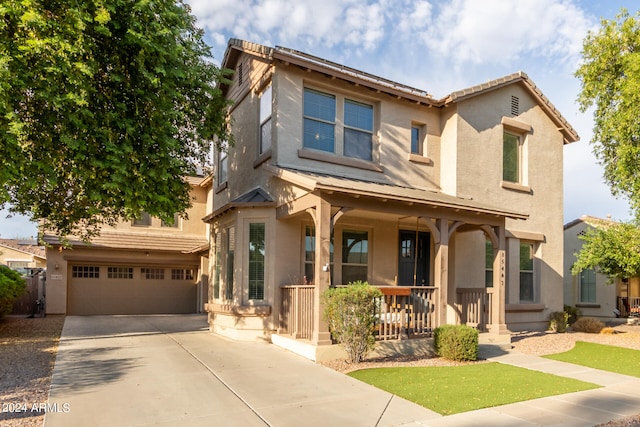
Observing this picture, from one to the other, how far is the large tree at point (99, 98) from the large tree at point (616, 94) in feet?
39.4

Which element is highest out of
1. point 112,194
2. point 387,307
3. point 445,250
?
point 112,194

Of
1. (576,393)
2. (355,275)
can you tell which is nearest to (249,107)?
(355,275)

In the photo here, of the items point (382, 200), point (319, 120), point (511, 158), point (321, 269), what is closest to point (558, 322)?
point (511, 158)

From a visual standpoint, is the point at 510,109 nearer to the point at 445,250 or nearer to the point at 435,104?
the point at 435,104

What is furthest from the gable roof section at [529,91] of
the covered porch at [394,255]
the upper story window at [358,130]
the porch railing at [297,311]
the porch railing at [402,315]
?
the porch railing at [297,311]

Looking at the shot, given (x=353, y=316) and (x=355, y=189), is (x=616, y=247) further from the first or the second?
(x=353, y=316)

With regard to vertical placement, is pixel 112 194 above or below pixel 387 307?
above

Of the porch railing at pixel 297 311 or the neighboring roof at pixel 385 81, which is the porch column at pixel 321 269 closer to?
the porch railing at pixel 297 311

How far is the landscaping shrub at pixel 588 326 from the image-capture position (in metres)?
15.2

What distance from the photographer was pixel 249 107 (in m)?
13.4

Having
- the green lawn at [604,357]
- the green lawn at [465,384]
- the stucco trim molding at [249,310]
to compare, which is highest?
the stucco trim molding at [249,310]

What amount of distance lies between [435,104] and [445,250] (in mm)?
5115

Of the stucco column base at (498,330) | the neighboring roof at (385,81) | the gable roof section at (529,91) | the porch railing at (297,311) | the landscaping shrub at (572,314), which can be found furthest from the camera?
the landscaping shrub at (572,314)

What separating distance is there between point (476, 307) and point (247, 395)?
7972 millimetres
